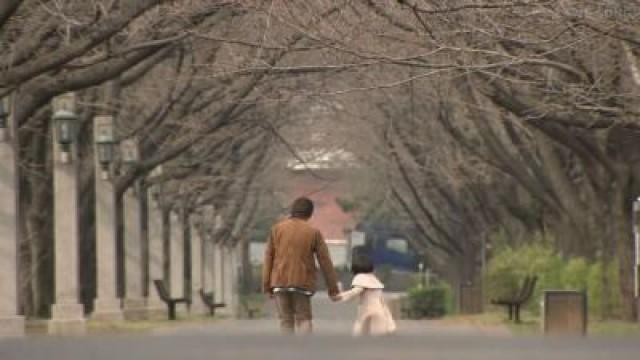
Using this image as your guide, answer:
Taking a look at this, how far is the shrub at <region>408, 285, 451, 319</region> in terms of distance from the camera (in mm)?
54562

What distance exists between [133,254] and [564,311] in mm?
16476

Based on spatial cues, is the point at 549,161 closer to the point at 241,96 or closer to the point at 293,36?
the point at 241,96

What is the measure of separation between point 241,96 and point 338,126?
2118 cm

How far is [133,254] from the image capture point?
39938 mm

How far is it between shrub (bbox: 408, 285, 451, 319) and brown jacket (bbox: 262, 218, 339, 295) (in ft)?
130

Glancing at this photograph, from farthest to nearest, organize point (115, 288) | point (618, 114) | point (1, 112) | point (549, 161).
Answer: point (549, 161) < point (115, 288) < point (618, 114) < point (1, 112)

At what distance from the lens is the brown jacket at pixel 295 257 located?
46.2ft

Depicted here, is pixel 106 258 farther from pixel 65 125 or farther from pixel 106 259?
pixel 65 125

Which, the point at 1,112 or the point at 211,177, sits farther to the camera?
the point at 211,177

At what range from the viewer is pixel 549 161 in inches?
1474

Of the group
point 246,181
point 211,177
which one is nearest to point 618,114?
point 211,177

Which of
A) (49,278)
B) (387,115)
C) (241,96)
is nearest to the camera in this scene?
(241,96)

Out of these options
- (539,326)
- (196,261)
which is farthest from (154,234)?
(539,326)

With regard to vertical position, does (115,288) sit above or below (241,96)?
below
